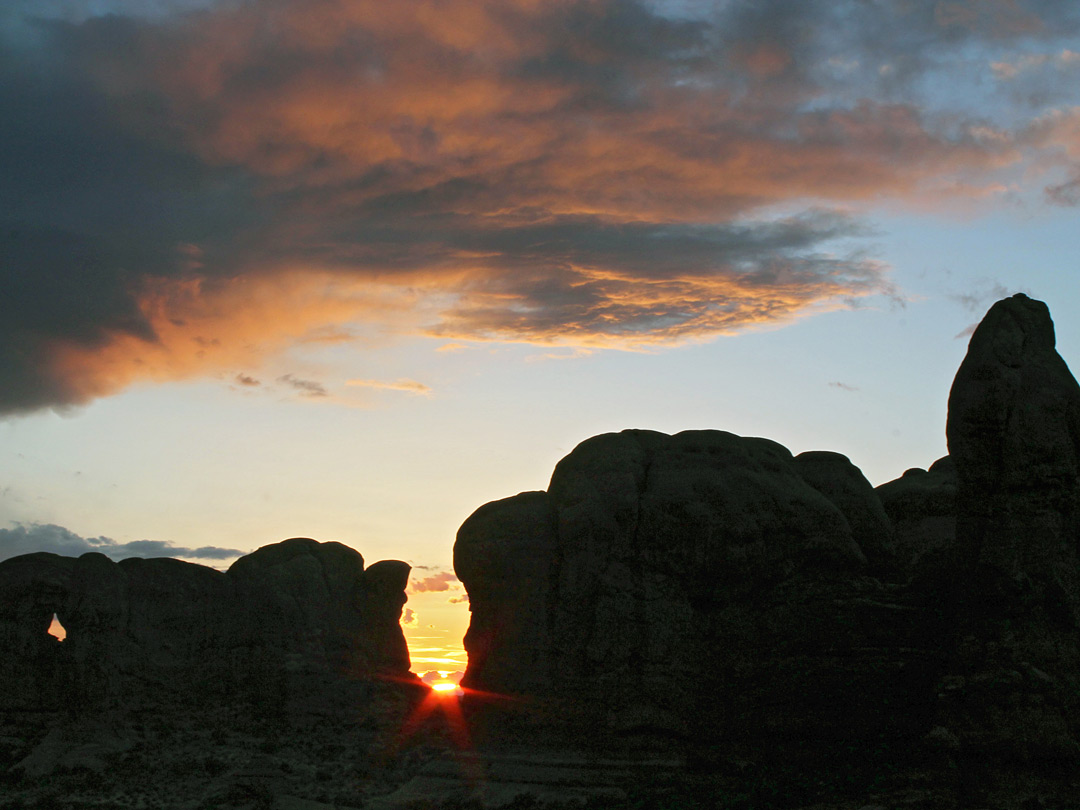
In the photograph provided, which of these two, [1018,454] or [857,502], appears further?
[857,502]

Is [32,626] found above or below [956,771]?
above

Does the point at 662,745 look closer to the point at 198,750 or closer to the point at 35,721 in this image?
the point at 198,750

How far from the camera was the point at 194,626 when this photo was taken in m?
44.0

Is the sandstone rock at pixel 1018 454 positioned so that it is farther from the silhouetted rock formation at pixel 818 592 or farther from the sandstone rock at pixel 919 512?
the sandstone rock at pixel 919 512

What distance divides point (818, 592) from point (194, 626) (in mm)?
25761

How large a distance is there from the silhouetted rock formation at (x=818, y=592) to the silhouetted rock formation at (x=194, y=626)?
1123 cm

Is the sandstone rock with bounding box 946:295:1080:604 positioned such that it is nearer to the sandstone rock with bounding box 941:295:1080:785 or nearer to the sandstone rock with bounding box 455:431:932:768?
the sandstone rock with bounding box 941:295:1080:785

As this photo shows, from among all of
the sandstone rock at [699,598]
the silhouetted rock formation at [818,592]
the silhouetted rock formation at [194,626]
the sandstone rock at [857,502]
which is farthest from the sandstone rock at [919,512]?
the silhouetted rock formation at [194,626]

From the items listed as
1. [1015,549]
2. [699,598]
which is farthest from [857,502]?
[1015,549]

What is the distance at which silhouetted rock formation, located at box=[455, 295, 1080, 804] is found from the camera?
89.6 ft

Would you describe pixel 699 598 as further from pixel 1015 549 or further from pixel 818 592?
pixel 1015 549

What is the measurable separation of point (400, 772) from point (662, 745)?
12.7 metres

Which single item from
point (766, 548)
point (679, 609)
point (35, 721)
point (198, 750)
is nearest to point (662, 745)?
point (679, 609)

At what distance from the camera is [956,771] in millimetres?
26922
